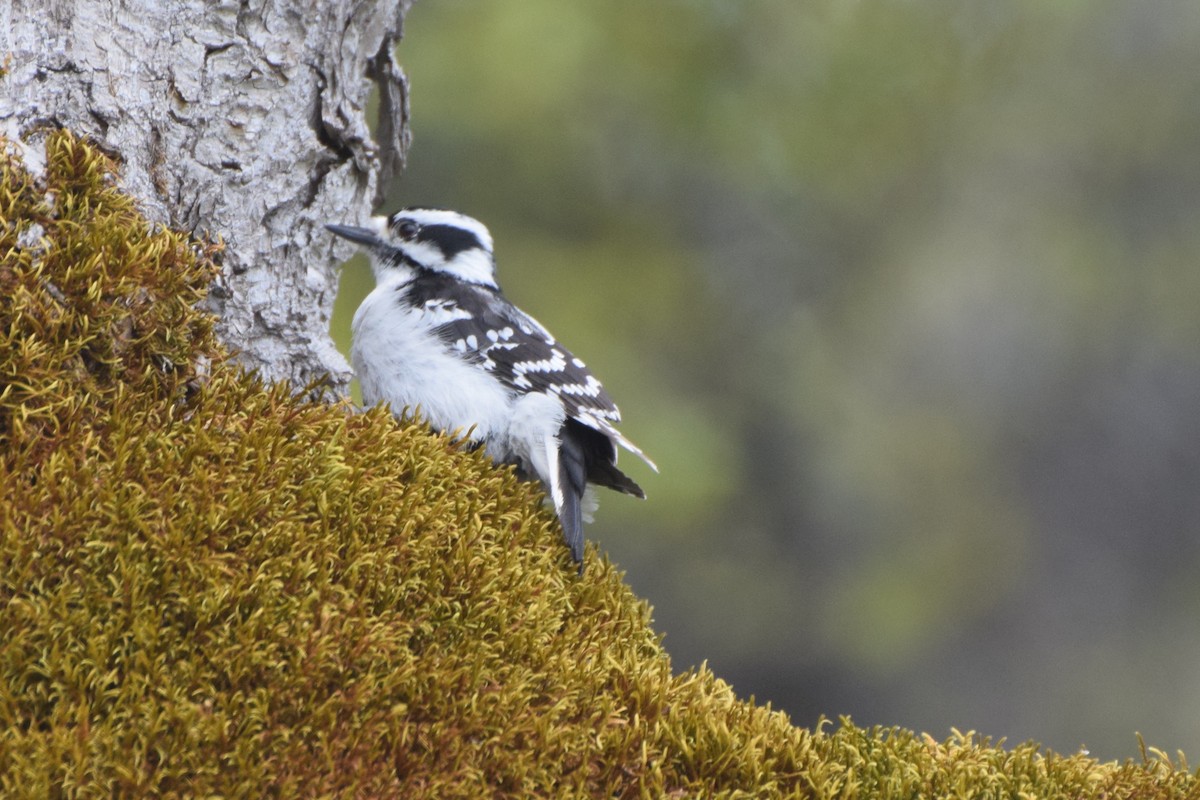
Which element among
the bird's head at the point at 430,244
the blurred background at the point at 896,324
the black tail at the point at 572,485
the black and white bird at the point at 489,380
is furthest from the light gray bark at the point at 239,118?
the blurred background at the point at 896,324

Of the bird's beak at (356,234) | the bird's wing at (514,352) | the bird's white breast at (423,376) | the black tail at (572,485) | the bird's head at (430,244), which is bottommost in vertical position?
the black tail at (572,485)

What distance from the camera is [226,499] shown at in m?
2.35

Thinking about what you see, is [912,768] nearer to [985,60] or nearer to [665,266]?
[665,266]

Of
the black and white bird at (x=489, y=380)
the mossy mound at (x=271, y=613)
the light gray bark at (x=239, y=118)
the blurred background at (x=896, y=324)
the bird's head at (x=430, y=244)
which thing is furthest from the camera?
the blurred background at (x=896, y=324)

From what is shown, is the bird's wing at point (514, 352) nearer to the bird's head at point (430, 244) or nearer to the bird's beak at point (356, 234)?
the bird's beak at point (356, 234)

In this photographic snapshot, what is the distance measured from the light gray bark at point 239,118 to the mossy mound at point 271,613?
0.83 ft

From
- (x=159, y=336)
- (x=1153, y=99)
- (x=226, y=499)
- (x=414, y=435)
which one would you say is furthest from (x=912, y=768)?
(x=1153, y=99)

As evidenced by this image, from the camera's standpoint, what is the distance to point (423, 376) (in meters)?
3.74

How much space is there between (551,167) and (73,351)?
6661mm

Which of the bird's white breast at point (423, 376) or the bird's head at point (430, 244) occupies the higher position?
the bird's head at point (430, 244)

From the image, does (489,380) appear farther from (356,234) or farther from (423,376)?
(356,234)

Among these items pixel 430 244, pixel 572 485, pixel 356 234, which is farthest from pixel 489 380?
pixel 430 244

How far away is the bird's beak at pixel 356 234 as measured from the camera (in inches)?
152

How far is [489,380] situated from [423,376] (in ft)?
0.71
